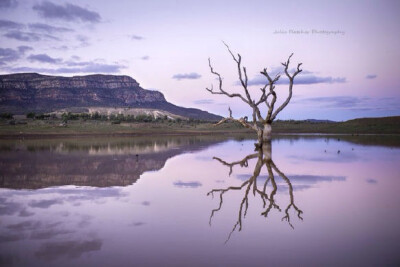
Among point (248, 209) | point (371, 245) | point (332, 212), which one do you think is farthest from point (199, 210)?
point (371, 245)

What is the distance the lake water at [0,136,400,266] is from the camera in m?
5.58

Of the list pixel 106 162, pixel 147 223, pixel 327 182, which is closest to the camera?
pixel 147 223

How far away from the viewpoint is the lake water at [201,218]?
558cm

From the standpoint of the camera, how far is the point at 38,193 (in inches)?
427

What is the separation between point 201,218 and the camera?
7707 mm

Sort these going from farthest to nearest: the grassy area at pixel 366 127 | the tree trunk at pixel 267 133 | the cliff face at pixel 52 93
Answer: the cliff face at pixel 52 93
the grassy area at pixel 366 127
the tree trunk at pixel 267 133

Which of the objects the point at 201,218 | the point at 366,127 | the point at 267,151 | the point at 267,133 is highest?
the point at 366,127

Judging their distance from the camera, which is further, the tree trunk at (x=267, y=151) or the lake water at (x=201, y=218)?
the tree trunk at (x=267, y=151)

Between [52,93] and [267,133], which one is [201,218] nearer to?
[267,133]

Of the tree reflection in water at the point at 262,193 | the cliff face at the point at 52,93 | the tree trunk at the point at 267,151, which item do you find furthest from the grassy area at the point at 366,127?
the cliff face at the point at 52,93

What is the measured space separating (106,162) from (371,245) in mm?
14649

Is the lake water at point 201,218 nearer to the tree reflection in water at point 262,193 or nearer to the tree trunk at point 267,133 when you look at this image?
the tree reflection in water at point 262,193

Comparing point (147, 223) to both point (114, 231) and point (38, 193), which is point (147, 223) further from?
point (38, 193)

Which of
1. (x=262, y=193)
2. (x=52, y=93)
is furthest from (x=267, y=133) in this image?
(x=52, y=93)
